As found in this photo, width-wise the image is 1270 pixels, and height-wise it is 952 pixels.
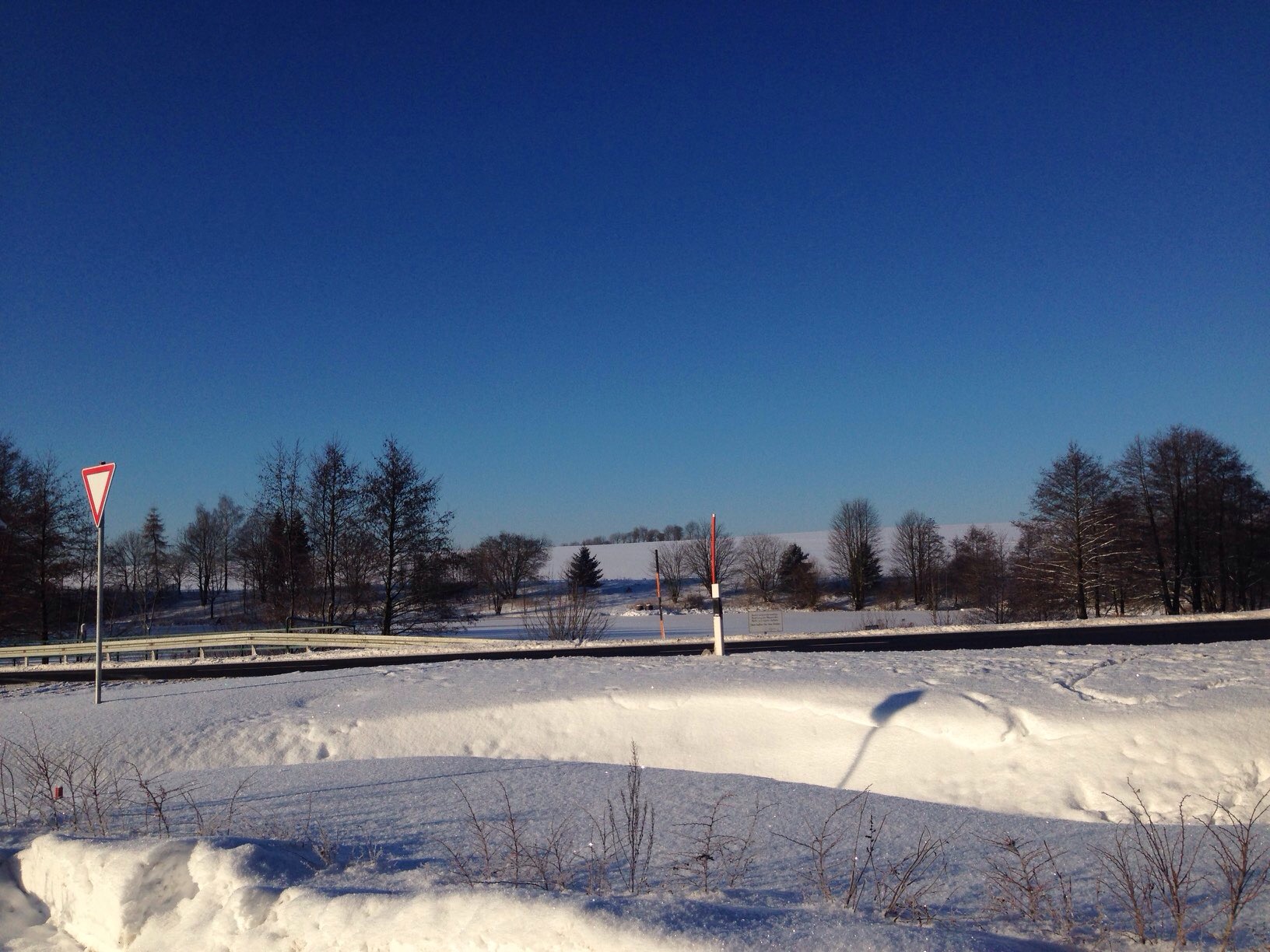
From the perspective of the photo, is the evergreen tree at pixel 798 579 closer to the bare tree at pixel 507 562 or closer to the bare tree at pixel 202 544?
the bare tree at pixel 507 562

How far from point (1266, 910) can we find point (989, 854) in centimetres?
139

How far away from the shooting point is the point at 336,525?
115 ft

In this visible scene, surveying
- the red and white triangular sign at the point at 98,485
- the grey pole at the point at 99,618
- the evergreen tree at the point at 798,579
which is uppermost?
the red and white triangular sign at the point at 98,485

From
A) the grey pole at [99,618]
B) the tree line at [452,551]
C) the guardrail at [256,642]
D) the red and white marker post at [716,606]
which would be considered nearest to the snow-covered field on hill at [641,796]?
the grey pole at [99,618]

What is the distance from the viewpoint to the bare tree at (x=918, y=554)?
64.9m

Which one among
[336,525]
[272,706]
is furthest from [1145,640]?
[336,525]

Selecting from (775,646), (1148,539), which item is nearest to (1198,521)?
(1148,539)

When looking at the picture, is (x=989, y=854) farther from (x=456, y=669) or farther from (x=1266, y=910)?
(x=456, y=669)

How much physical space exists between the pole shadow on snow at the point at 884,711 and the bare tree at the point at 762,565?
180 ft

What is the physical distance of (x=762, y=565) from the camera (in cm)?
6981

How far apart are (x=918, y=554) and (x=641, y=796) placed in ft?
215

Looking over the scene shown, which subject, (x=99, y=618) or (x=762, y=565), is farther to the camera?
(x=762, y=565)

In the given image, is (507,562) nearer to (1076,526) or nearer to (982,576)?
(982,576)

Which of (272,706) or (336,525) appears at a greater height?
(336,525)
